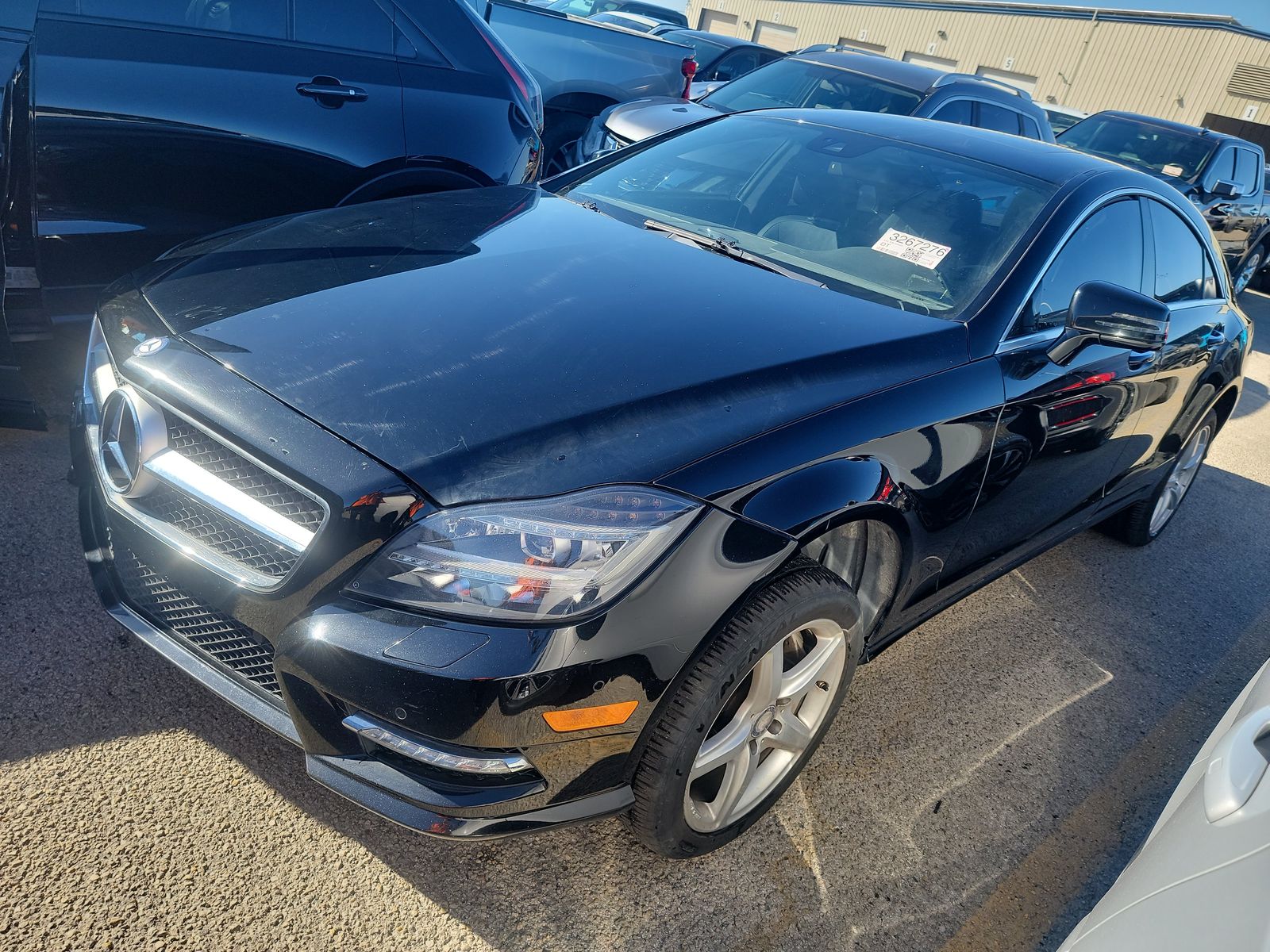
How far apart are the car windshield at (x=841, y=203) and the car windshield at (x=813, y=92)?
427cm

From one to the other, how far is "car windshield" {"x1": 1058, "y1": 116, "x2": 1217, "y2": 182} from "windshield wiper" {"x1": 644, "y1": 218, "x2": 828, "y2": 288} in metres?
7.98

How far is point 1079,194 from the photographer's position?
2855 millimetres

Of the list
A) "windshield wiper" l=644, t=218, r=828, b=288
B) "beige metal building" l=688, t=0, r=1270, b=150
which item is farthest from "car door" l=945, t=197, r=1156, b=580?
"beige metal building" l=688, t=0, r=1270, b=150

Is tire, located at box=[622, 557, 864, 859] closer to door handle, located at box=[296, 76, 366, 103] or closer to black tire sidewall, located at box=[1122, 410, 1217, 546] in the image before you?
black tire sidewall, located at box=[1122, 410, 1217, 546]

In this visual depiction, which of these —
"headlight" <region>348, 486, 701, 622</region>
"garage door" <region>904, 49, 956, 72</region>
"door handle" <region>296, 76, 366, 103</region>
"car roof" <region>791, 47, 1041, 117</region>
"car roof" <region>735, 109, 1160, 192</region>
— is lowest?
"garage door" <region>904, 49, 956, 72</region>

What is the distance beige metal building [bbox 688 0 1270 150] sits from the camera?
25469 mm

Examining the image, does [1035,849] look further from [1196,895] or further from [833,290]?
[833,290]

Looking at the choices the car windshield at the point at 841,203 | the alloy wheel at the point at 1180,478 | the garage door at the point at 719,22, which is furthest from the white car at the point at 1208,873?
the garage door at the point at 719,22

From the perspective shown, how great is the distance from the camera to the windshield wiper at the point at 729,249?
8.78 ft

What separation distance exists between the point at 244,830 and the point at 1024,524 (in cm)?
226

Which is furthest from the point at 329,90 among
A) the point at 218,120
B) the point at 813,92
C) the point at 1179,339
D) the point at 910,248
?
the point at 813,92

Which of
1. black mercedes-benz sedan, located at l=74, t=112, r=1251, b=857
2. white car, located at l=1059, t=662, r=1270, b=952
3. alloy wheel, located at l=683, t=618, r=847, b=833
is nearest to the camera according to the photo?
white car, located at l=1059, t=662, r=1270, b=952

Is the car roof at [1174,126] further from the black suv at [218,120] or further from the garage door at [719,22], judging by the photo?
the garage door at [719,22]

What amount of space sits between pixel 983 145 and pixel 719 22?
39.5 metres
